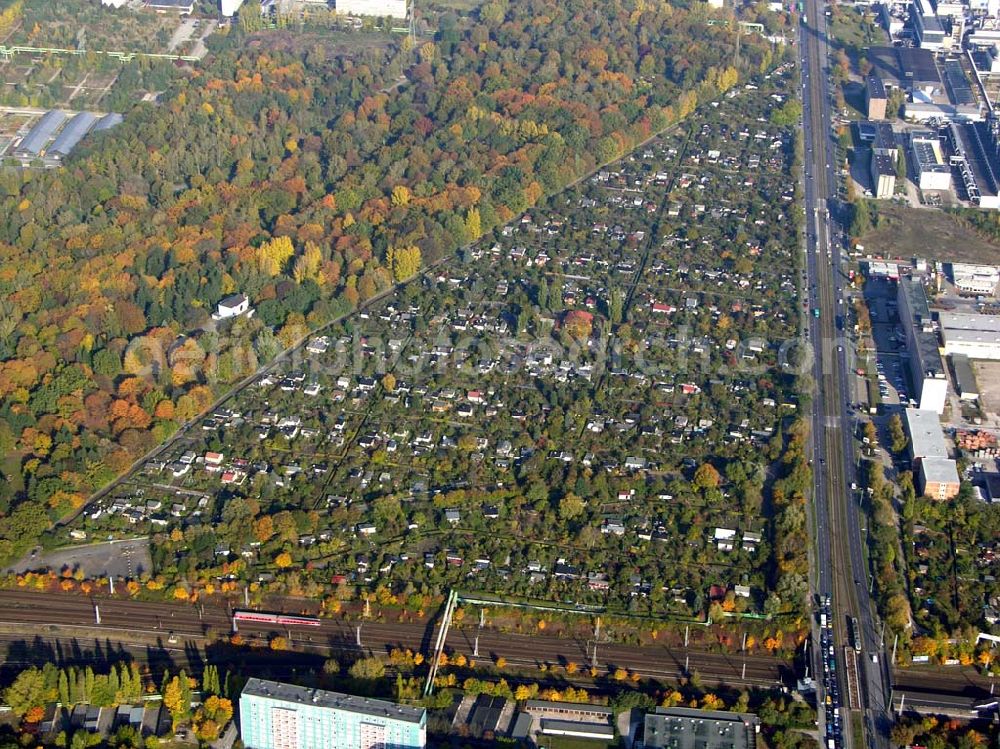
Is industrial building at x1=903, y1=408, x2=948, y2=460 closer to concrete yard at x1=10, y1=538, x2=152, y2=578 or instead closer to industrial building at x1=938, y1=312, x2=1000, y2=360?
industrial building at x1=938, y1=312, x2=1000, y2=360

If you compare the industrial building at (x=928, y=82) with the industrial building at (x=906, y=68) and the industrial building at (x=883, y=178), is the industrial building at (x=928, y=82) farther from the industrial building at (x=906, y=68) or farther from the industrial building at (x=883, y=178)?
the industrial building at (x=883, y=178)

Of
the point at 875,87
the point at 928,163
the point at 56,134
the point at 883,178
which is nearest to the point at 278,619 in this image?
the point at 883,178

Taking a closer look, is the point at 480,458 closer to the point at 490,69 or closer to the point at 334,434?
the point at 334,434

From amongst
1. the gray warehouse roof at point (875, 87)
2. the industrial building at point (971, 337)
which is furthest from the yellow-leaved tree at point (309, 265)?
the gray warehouse roof at point (875, 87)

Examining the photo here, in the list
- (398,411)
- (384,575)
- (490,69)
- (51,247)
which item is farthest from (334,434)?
(490,69)

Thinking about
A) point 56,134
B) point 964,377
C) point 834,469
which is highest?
point 56,134

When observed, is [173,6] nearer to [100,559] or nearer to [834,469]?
[100,559]

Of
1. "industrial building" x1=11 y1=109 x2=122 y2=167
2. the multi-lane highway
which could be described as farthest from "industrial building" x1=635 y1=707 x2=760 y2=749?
"industrial building" x1=11 y1=109 x2=122 y2=167
